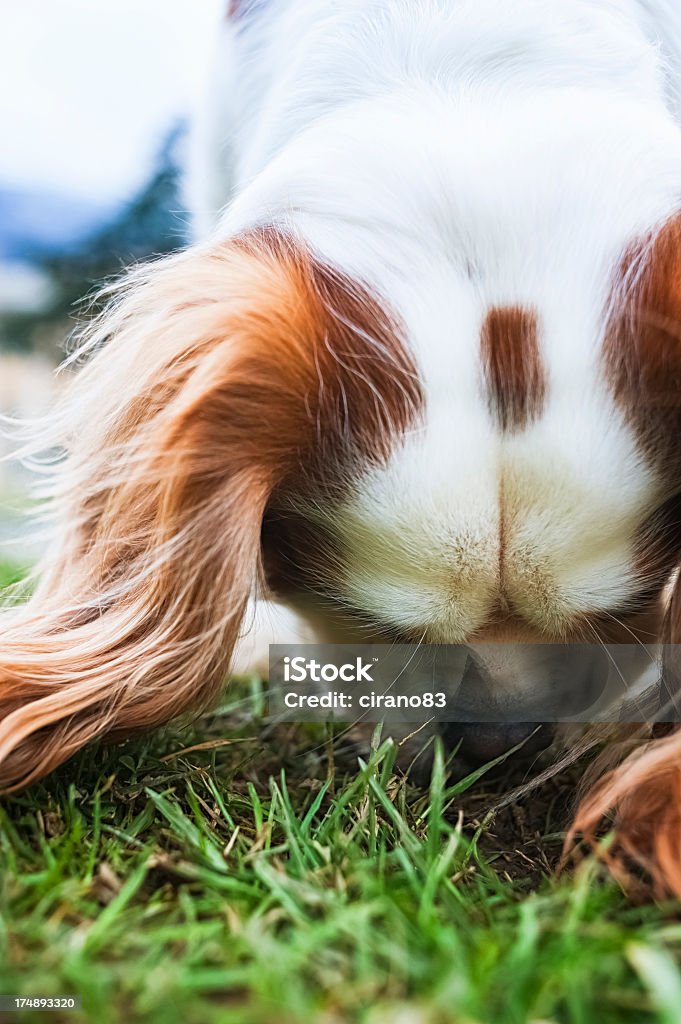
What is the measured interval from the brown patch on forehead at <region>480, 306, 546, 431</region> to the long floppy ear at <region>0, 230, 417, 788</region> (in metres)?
0.10

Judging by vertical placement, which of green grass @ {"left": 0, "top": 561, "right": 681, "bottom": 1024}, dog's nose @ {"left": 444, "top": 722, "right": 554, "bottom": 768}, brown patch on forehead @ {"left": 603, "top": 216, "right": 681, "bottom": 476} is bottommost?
green grass @ {"left": 0, "top": 561, "right": 681, "bottom": 1024}

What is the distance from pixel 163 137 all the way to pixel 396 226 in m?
0.95

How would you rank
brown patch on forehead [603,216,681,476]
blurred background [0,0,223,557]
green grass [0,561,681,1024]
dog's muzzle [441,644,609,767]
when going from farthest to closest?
1. blurred background [0,0,223,557]
2. dog's muzzle [441,644,609,767]
3. brown patch on forehead [603,216,681,476]
4. green grass [0,561,681,1024]

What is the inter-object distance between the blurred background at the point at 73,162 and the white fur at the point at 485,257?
464mm

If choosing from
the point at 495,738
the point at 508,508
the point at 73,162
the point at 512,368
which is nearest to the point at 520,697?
the point at 495,738

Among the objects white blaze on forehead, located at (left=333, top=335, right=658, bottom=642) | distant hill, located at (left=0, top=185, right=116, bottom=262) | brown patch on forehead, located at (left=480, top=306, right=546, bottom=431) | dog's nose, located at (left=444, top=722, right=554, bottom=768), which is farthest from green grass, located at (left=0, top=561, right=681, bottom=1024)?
distant hill, located at (left=0, top=185, right=116, bottom=262)

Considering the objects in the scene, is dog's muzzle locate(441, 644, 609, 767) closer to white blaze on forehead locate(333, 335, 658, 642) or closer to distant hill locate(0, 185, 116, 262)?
white blaze on forehead locate(333, 335, 658, 642)

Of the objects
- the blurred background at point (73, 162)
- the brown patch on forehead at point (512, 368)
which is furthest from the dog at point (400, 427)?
the blurred background at point (73, 162)

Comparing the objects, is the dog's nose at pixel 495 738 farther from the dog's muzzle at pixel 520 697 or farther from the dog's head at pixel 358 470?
the dog's head at pixel 358 470

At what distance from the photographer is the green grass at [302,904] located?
78 centimetres

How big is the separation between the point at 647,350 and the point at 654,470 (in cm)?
14

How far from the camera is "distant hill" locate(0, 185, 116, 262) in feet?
6.01

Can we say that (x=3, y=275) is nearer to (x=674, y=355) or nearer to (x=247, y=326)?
(x=247, y=326)

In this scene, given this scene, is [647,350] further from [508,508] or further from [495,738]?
[495,738]
